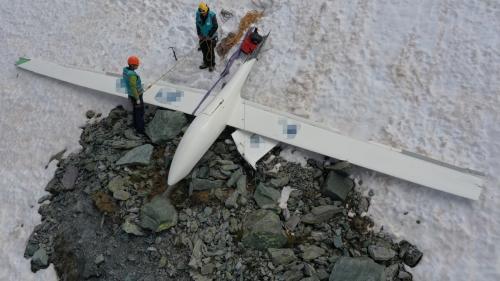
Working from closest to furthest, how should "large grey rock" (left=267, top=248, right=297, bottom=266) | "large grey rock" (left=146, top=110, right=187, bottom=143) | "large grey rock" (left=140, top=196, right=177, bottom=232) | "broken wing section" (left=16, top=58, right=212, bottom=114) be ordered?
"large grey rock" (left=267, top=248, right=297, bottom=266), "large grey rock" (left=140, top=196, right=177, bottom=232), "large grey rock" (left=146, top=110, right=187, bottom=143), "broken wing section" (left=16, top=58, right=212, bottom=114)

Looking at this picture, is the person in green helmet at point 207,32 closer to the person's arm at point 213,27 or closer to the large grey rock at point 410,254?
the person's arm at point 213,27

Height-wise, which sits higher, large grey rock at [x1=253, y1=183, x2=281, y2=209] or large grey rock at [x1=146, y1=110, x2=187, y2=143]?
large grey rock at [x1=146, y1=110, x2=187, y2=143]

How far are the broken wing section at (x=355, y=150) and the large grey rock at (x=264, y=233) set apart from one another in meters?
2.17

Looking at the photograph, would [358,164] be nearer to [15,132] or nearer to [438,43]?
[438,43]

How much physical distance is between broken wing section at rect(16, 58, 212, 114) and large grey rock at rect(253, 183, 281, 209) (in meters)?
2.98

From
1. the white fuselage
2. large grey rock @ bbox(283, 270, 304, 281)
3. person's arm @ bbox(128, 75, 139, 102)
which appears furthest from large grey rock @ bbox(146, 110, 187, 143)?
large grey rock @ bbox(283, 270, 304, 281)

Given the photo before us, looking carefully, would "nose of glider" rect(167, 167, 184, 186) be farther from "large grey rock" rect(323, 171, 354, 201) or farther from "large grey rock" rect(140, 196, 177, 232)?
"large grey rock" rect(323, 171, 354, 201)

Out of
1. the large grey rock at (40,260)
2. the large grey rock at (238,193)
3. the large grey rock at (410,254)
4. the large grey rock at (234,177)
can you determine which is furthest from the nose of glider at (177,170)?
the large grey rock at (410,254)

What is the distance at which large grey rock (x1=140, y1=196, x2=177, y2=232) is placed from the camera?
10219mm

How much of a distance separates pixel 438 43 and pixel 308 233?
691 cm

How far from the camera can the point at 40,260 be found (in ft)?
35.7

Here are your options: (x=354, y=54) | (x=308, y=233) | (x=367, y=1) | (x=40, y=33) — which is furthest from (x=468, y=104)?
(x=40, y=33)

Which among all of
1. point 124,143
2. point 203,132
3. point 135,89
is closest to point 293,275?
point 203,132

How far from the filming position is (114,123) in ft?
41.3
